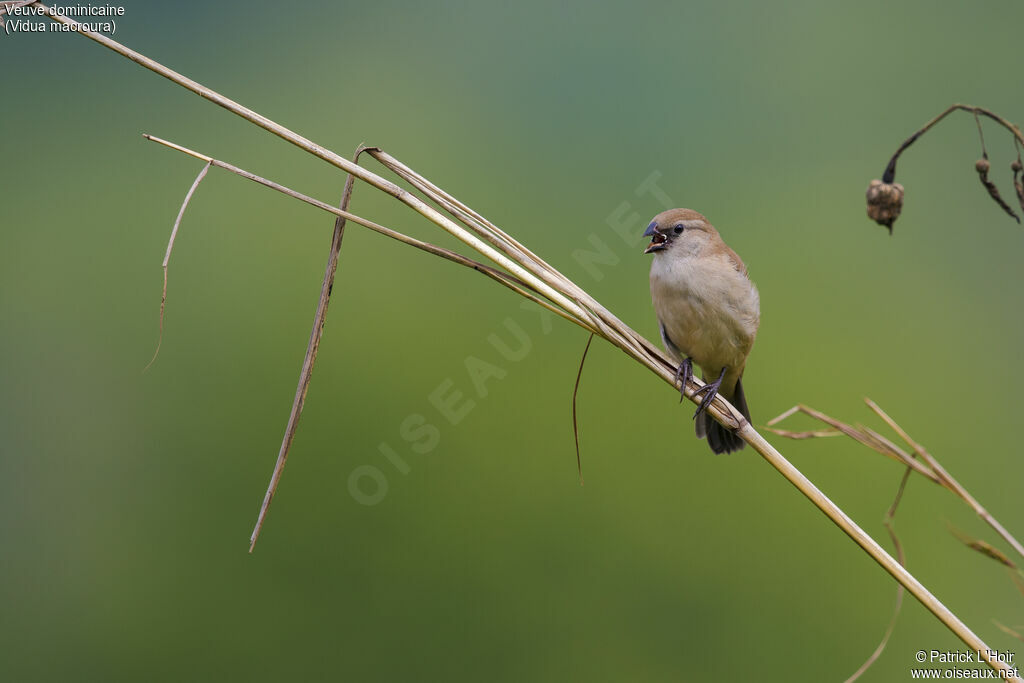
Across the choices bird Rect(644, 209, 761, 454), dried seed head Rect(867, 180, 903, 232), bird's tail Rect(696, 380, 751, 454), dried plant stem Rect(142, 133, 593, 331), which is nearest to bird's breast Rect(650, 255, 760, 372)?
bird Rect(644, 209, 761, 454)

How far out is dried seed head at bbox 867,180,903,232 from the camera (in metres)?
1.75

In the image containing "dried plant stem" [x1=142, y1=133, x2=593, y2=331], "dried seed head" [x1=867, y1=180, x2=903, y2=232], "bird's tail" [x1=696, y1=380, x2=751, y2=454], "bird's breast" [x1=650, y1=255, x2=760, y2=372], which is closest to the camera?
"dried plant stem" [x1=142, y1=133, x2=593, y2=331]

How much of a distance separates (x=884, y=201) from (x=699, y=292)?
3.63 feet

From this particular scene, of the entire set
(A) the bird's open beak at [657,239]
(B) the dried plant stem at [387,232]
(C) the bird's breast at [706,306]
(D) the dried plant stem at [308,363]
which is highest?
(A) the bird's open beak at [657,239]

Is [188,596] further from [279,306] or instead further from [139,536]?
[279,306]

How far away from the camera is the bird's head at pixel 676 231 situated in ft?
9.54

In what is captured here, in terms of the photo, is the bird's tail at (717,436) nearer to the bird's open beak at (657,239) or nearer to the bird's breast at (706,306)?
the bird's breast at (706,306)

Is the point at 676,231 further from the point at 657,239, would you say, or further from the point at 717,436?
the point at 717,436

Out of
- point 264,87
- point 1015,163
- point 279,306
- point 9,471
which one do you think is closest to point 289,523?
point 279,306

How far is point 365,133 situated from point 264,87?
1075 millimetres

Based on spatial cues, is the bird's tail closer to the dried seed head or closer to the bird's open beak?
the bird's open beak

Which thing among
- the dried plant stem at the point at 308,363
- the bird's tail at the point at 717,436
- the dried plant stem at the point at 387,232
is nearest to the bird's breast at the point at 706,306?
the bird's tail at the point at 717,436

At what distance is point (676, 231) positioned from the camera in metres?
2.91

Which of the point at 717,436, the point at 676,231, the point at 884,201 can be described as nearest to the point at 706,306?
the point at 676,231
